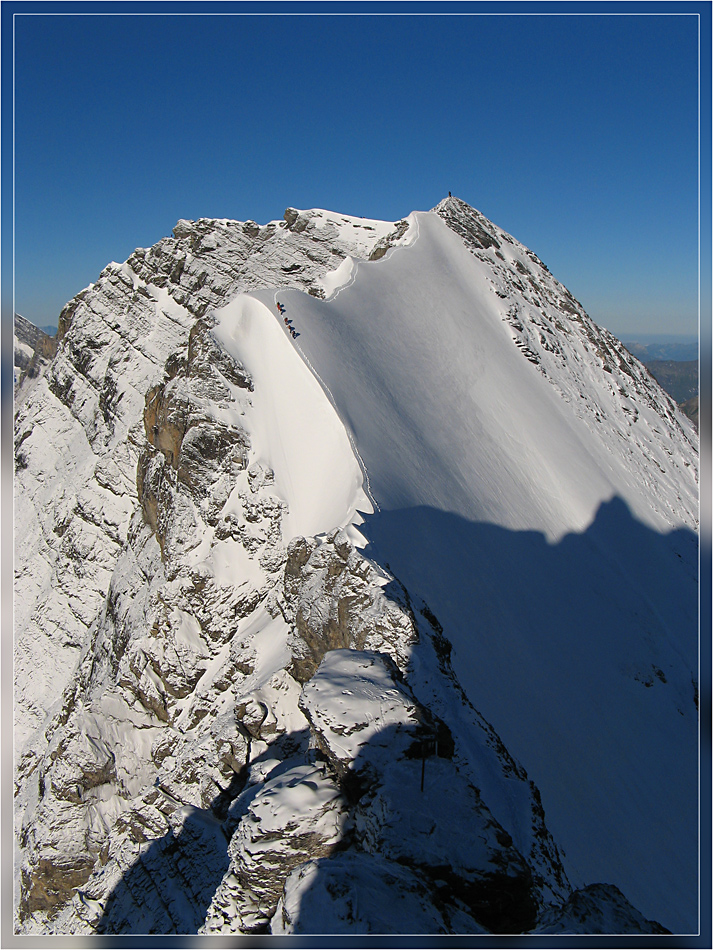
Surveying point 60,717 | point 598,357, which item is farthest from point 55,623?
point 598,357

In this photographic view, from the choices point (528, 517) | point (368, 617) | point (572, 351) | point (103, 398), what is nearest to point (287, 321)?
point (528, 517)

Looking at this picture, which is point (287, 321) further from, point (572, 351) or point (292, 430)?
point (572, 351)

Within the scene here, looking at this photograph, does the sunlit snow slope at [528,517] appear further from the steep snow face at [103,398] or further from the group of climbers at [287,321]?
the steep snow face at [103,398]

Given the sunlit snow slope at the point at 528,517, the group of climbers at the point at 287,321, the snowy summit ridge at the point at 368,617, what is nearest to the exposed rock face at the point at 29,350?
the snowy summit ridge at the point at 368,617

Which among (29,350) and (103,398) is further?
(29,350)

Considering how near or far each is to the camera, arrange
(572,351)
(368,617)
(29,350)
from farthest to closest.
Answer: (29,350)
(572,351)
(368,617)

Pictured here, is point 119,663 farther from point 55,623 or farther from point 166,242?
point 166,242
